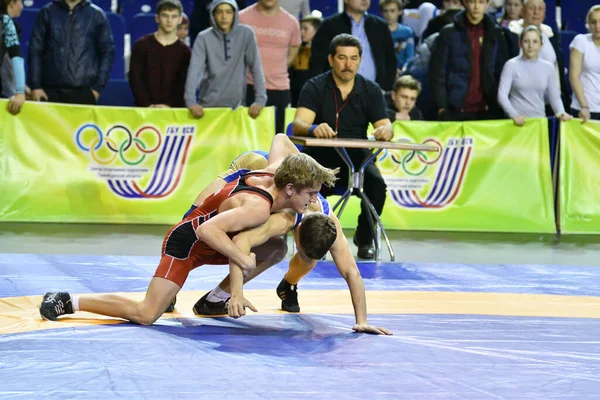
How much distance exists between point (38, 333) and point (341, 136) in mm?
3521

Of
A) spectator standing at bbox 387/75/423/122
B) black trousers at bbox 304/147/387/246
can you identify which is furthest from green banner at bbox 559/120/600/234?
black trousers at bbox 304/147/387/246

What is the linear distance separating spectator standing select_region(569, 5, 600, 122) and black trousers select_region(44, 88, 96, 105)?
4513 millimetres

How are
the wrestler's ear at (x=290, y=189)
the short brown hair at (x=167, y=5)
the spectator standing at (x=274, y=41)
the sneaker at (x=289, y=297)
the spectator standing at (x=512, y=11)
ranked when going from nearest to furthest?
the wrestler's ear at (x=290, y=189)
the sneaker at (x=289, y=297)
the short brown hair at (x=167, y=5)
the spectator standing at (x=274, y=41)
the spectator standing at (x=512, y=11)

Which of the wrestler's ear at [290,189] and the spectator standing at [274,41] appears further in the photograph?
the spectator standing at [274,41]

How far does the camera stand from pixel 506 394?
365 centimetres

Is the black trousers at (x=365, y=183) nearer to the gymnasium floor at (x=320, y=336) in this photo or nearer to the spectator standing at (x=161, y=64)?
the gymnasium floor at (x=320, y=336)

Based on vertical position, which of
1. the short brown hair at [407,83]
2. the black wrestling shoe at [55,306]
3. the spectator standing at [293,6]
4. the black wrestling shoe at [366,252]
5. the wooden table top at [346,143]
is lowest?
the black wrestling shoe at [366,252]

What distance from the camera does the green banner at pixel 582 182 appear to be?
29.0 feet

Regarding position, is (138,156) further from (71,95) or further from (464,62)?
(464,62)

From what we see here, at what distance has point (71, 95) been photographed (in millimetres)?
8805

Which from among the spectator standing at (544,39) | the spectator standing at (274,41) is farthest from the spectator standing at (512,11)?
the spectator standing at (274,41)

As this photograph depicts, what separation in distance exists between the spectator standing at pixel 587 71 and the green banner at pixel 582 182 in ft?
0.82

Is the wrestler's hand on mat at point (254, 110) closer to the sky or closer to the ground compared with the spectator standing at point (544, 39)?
closer to the ground

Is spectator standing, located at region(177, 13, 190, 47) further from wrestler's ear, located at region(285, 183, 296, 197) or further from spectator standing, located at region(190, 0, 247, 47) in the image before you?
wrestler's ear, located at region(285, 183, 296, 197)
